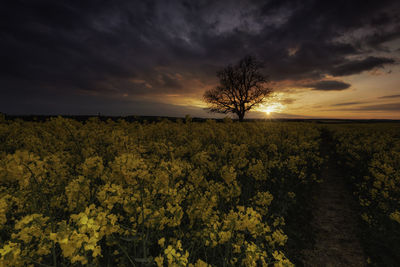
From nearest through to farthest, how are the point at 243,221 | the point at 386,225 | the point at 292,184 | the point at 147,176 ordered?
the point at 243,221, the point at 147,176, the point at 386,225, the point at 292,184

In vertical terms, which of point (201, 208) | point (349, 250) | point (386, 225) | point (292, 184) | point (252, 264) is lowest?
point (349, 250)

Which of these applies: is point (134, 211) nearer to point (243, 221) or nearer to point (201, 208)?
point (201, 208)

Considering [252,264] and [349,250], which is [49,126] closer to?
[252,264]

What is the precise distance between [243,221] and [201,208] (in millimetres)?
768

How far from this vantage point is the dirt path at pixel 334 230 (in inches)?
179

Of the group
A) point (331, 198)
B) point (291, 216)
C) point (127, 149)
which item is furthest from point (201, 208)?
point (331, 198)

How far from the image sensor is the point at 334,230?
5.56 m

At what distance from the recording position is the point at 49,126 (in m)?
9.63

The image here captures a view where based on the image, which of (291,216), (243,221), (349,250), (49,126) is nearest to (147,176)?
(243,221)

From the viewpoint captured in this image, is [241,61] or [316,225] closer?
[316,225]

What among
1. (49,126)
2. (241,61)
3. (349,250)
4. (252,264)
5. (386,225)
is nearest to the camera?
(252,264)

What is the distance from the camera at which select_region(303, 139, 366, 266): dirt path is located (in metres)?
4.54

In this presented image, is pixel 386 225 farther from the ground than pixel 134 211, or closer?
closer

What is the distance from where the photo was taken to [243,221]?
2.37 meters
